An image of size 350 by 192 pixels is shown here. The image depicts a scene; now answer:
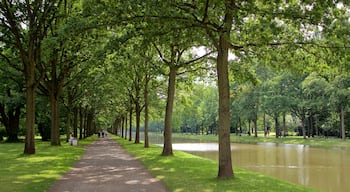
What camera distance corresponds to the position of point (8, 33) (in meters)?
23.0

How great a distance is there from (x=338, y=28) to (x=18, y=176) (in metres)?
11.0

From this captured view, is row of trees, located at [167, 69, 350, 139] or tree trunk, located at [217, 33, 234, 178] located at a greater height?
row of trees, located at [167, 69, 350, 139]

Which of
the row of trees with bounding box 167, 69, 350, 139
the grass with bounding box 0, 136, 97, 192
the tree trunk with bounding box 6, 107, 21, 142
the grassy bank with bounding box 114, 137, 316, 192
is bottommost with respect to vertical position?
the grassy bank with bounding box 114, 137, 316, 192

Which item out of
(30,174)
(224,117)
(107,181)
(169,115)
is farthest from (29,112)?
(224,117)

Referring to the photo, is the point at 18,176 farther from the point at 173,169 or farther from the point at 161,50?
the point at 161,50

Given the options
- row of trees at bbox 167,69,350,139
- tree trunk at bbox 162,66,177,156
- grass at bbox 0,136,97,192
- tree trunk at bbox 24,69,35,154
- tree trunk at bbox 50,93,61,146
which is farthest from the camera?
row of trees at bbox 167,69,350,139

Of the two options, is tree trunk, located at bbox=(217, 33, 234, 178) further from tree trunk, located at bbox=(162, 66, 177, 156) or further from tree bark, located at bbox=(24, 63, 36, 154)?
tree bark, located at bbox=(24, 63, 36, 154)

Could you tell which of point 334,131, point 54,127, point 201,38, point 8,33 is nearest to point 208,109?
point 334,131

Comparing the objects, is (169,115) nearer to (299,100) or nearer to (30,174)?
(30,174)

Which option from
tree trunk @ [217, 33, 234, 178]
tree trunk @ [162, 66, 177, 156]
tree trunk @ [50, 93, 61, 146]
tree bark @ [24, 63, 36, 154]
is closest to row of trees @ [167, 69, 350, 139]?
tree trunk @ [50, 93, 61, 146]

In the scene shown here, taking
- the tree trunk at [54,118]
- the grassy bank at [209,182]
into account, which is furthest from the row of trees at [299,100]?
the grassy bank at [209,182]

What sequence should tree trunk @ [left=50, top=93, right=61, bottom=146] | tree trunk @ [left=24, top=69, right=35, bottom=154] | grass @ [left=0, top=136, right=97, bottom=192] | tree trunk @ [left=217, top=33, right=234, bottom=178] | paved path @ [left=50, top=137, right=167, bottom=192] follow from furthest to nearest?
tree trunk @ [left=50, top=93, right=61, bottom=146]
tree trunk @ [left=24, top=69, right=35, bottom=154]
tree trunk @ [left=217, top=33, right=234, bottom=178]
grass @ [left=0, top=136, right=97, bottom=192]
paved path @ [left=50, top=137, right=167, bottom=192]

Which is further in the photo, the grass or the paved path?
the grass

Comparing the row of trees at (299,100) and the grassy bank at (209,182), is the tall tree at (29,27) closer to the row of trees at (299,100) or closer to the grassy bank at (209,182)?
the grassy bank at (209,182)
